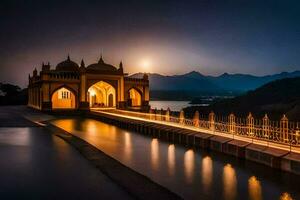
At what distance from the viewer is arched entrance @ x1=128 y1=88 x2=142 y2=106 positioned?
44.8 m

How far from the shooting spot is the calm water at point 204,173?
9336 millimetres

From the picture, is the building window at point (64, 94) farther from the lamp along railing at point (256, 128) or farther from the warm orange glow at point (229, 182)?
the warm orange glow at point (229, 182)

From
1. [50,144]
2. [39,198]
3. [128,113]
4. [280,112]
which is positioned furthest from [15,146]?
[280,112]

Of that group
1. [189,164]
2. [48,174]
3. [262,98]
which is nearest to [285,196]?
[189,164]

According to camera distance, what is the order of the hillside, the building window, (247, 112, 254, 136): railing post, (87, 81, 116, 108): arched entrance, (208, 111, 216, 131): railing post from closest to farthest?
1. (247, 112, 254, 136): railing post
2. (208, 111, 216, 131): railing post
3. the building window
4. (87, 81, 116, 108): arched entrance
5. the hillside

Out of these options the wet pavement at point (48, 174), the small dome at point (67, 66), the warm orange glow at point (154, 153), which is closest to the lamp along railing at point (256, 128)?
the warm orange glow at point (154, 153)

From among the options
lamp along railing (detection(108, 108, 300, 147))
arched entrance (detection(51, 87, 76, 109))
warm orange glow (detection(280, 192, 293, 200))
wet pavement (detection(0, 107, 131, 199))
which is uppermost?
arched entrance (detection(51, 87, 76, 109))

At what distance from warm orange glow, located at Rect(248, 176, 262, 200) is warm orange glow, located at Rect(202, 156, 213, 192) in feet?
4.10

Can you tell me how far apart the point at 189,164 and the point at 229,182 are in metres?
2.90

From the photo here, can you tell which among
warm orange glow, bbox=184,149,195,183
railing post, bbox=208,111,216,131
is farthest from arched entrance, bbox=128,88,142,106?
warm orange glow, bbox=184,149,195,183

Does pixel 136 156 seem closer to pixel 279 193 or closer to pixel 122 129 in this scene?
pixel 279 193

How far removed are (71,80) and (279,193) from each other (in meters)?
31.6

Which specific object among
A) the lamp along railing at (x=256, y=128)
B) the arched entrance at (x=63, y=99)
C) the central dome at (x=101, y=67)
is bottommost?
the lamp along railing at (x=256, y=128)

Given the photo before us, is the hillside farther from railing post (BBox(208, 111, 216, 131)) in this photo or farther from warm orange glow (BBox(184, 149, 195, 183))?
warm orange glow (BBox(184, 149, 195, 183))
